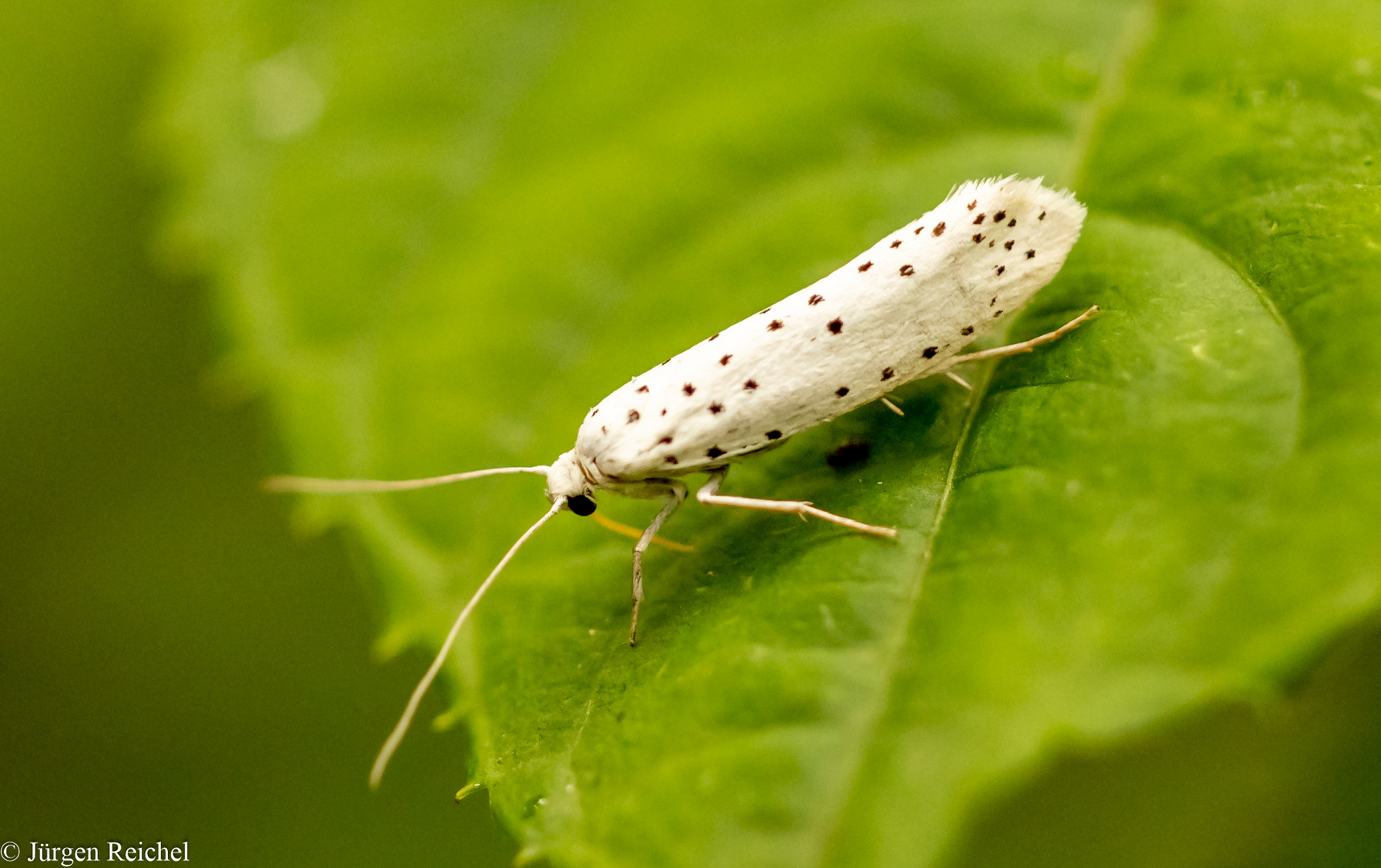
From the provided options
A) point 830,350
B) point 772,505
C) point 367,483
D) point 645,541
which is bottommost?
point 772,505

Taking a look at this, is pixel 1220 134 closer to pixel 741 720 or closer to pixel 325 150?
pixel 741 720

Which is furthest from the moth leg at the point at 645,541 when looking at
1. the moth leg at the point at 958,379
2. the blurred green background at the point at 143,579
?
the blurred green background at the point at 143,579

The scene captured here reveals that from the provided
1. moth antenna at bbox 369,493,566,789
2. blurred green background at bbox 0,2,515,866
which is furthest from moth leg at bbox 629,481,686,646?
blurred green background at bbox 0,2,515,866

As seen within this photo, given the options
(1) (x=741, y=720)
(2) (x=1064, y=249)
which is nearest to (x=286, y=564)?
(1) (x=741, y=720)

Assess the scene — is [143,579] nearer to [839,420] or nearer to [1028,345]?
[839,420]

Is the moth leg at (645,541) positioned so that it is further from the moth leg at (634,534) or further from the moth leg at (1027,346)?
the moth leg at (1027,346)

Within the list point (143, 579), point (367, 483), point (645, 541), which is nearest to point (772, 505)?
point (645, 541)

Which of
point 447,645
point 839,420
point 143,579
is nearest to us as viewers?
point 447,645
